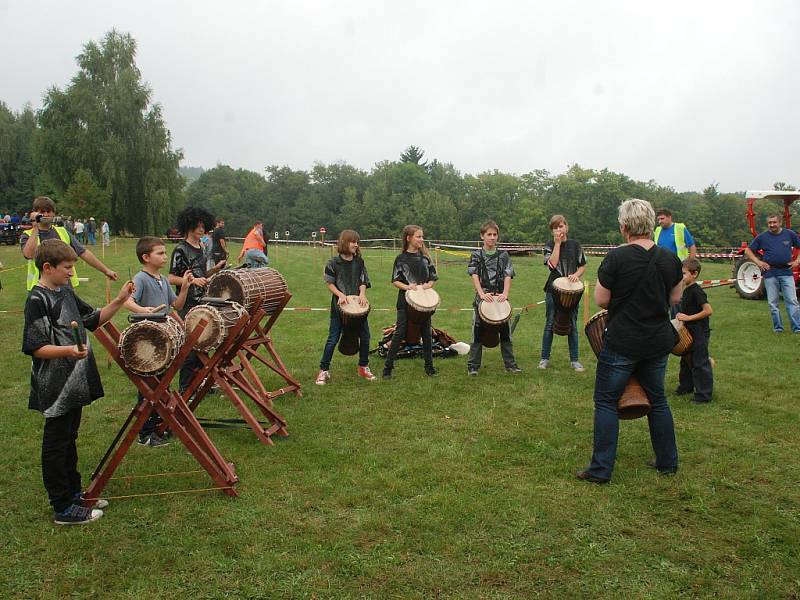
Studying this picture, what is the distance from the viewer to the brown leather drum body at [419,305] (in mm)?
7566

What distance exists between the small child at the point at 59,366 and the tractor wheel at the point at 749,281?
14296mm

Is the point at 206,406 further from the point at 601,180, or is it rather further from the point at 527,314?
the point at 601,180

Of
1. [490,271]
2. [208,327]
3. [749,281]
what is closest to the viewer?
[208,327]

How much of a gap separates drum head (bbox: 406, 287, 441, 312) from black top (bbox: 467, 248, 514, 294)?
1.90ft

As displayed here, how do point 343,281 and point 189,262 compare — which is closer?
point 189,262

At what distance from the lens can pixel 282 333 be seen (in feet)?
35.9

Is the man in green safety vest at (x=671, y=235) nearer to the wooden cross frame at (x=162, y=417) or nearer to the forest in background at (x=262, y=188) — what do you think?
the wooden cross frame at (x=162, y=417)

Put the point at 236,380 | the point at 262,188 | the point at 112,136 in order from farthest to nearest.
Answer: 1. the point at 262,188
2. the point at 112,136
3. the point at 236,380

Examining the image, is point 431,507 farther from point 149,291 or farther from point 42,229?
point 42,229

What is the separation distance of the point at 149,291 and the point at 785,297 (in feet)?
31.2

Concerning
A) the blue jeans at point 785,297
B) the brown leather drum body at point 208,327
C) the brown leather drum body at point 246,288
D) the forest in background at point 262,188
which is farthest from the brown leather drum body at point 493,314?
the forest in background at point 262,188

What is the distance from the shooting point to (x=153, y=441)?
5.53 metres

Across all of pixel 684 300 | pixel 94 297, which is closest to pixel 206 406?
pixel 684 300

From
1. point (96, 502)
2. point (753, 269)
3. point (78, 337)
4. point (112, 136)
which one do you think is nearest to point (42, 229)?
point (96, 502)
